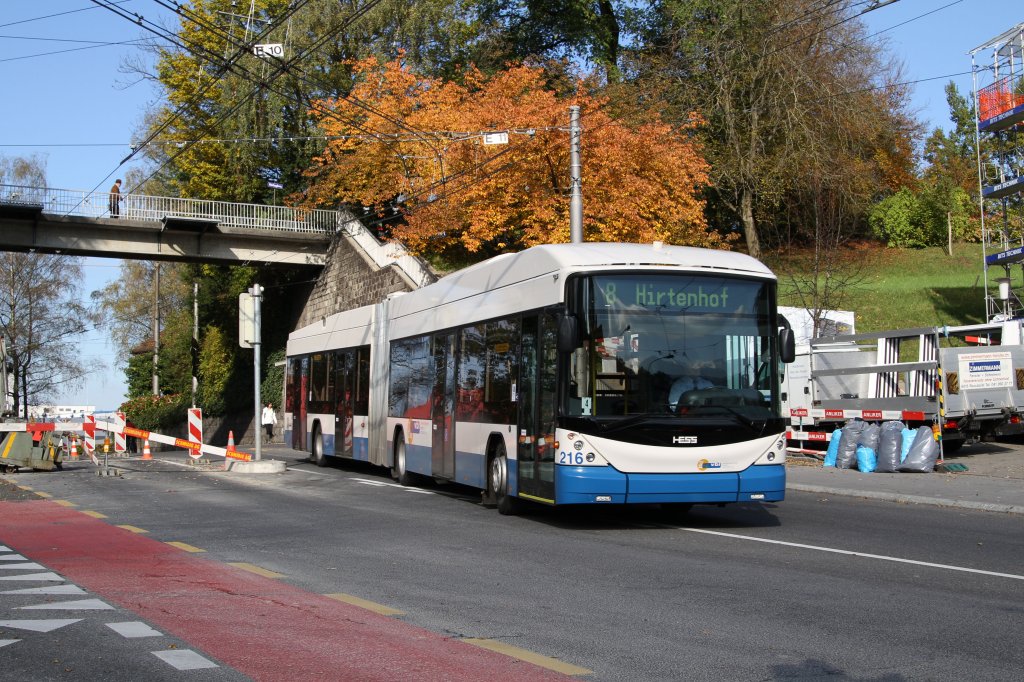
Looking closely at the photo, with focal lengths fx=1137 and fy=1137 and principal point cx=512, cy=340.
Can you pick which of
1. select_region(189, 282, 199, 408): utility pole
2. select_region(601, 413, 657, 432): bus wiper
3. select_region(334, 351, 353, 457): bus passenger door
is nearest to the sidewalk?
select_region(601, 413, 657, 432): bus wiper

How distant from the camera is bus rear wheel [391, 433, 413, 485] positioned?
1992 centimetres

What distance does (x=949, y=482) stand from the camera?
1864 centimetres

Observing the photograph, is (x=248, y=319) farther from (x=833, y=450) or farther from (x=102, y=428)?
(x=833, y=450)

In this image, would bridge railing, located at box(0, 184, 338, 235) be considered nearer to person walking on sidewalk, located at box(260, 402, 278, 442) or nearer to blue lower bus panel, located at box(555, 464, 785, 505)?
person walking on sidewalk, located at box(260, 402, 278, 442)

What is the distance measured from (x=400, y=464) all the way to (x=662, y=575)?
11.0 metres

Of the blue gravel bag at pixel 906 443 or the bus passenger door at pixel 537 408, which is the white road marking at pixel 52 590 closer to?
the bus passenger door at pixel 537 408

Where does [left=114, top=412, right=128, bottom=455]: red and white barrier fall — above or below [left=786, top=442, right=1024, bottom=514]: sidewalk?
above

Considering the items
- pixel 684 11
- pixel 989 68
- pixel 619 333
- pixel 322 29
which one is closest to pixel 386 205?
pixel 322 29

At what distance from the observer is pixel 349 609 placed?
7957mm

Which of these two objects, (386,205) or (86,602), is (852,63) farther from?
(86,602)

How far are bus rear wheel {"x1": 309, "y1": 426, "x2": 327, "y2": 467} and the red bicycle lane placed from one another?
13.9 meters

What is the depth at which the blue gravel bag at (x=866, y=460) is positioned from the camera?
21.3 meters

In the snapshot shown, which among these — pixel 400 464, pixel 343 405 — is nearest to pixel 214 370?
pixel 343 405

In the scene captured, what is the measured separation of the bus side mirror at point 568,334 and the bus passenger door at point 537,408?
81 cm
